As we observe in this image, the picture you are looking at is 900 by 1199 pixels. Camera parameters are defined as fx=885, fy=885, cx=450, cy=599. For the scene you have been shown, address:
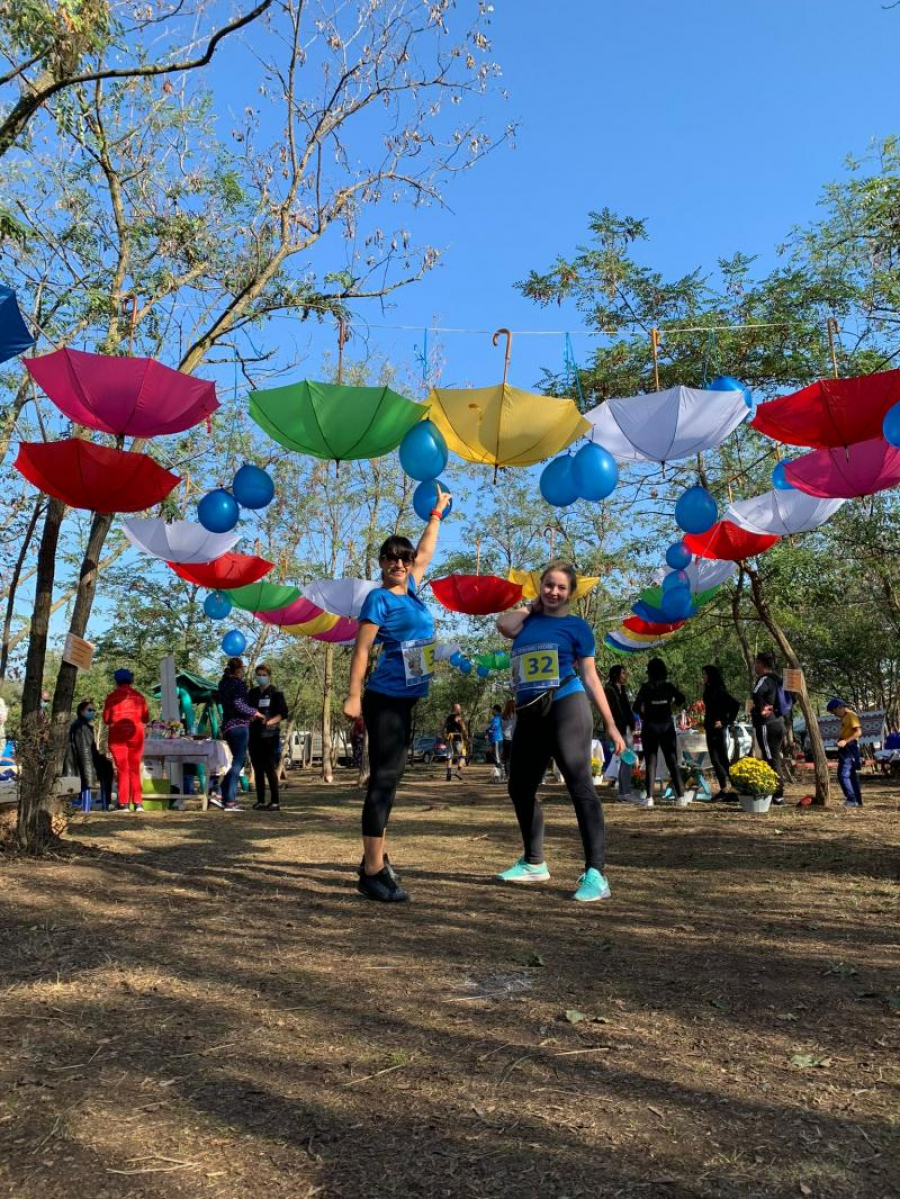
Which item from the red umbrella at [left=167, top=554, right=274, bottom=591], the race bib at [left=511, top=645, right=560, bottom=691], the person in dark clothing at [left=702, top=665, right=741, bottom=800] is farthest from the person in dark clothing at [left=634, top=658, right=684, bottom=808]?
the race bib at [left=511, top=645, right=560, bottom=691]

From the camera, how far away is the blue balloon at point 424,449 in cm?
694

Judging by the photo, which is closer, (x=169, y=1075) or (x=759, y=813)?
(x=169, y=1075)

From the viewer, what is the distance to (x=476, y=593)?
12.8 m

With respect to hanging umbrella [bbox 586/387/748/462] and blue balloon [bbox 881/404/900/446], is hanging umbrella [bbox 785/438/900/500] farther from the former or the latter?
blue balloon [bbox 881/404/900/446]

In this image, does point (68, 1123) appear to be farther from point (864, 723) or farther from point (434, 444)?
point (864, 723)

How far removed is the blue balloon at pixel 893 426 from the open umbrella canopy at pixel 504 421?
83.2 inches

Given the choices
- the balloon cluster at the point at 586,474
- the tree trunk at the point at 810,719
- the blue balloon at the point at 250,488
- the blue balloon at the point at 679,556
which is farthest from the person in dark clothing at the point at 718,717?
the blue balloon at the point at 250,488

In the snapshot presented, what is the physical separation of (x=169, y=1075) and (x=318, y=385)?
5.08 m

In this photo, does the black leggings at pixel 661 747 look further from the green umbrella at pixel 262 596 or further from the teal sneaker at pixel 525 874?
the teal sneaker at pixel 525 874

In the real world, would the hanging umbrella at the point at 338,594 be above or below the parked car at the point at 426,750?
above

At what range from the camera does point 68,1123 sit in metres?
2.03

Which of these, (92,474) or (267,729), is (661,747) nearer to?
(267,729)

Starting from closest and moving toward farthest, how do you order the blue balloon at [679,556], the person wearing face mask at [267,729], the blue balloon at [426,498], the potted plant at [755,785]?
1. the blue balloon at [426,498]
2. the blue balloon at [679,556]
3. the potted plant at [755,785]
4. the person wearing face mask at [267,729]

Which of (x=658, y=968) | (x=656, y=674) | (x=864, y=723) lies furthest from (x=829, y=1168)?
(x=864, y=723)
